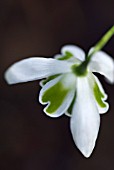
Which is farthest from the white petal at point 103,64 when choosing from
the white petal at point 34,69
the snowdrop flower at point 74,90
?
the white petal at point 34,69

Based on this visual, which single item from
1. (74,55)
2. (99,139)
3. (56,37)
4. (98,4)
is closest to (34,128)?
(99,139)

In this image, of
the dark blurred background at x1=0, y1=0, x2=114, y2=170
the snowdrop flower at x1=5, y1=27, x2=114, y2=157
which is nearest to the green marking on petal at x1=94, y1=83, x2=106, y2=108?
the snowdrop flower at x1=5, y1=27, x2=114, y2=157

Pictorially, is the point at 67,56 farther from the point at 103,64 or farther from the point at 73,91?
the point at 103,64

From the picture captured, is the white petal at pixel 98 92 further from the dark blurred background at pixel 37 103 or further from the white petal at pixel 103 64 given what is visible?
the dark blurred background at pixel 37 103

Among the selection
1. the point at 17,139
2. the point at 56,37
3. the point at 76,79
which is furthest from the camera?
the point at 56,37

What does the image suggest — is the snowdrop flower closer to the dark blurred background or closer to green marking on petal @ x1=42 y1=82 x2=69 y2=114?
green marking on petal @ x1=42 y1=82 x2=69 y2=114

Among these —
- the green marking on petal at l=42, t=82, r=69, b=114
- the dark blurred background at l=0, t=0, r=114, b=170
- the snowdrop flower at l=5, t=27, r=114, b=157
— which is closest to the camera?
the snowdrop flower at l=5, t=27, r=114, b=157

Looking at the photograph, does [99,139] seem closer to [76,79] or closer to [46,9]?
[46,9]
